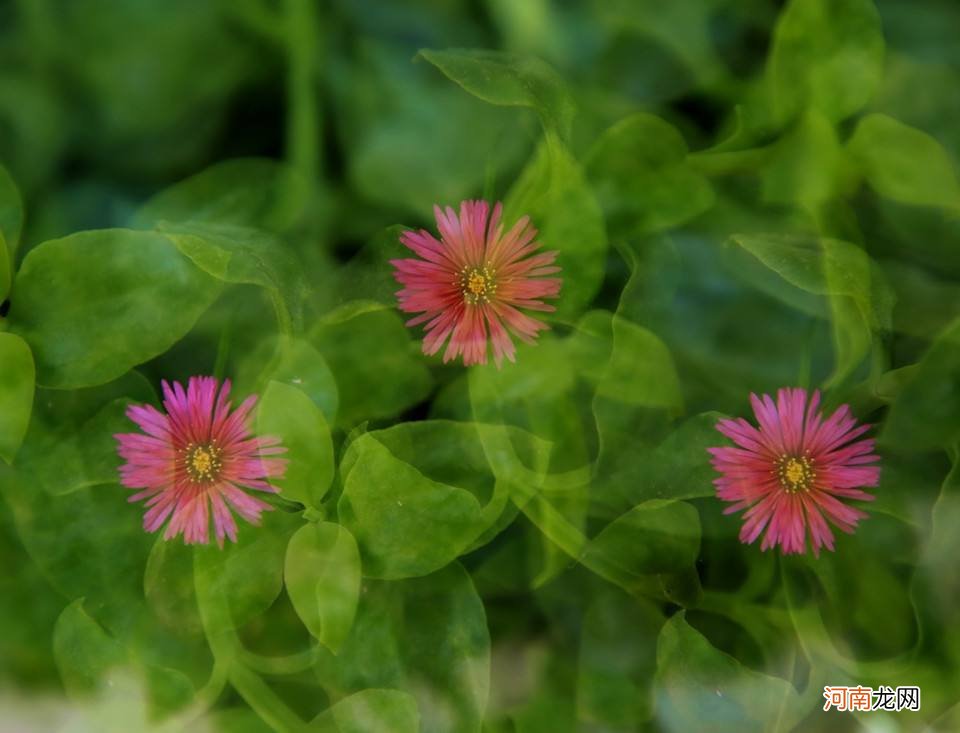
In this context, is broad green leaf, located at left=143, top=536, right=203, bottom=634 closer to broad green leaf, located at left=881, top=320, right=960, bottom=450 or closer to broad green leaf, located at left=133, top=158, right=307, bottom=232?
broad green leaf, located at left=133, top=158, right=307, bottom=232

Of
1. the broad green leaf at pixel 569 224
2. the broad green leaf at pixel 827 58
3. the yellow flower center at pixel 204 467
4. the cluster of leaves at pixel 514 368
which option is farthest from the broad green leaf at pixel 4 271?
the broad green leaf at pixel 827 58

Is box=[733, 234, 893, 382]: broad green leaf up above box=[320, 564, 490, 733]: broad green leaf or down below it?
above

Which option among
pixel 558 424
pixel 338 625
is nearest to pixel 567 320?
pixel 558 424

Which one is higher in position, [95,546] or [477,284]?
[477,284]

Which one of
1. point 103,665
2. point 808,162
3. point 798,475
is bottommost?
point 103,665

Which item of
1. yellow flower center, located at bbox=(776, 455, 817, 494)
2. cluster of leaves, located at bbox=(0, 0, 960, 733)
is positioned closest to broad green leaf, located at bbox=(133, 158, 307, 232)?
cluster of leaves, located at bbox=(0, 0, 960, 733)

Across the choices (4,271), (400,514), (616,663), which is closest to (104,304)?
(4,271)

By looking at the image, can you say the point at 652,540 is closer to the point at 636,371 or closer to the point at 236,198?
the point at 636,371
